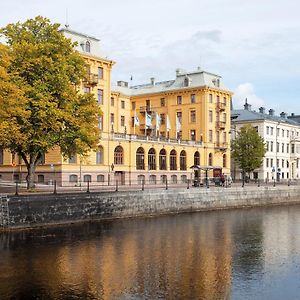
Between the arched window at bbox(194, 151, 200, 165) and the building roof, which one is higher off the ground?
the building roof

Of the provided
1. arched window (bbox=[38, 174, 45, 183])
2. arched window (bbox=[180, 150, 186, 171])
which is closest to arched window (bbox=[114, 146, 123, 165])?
arched window (bbox=[38, 174, 45, 183])

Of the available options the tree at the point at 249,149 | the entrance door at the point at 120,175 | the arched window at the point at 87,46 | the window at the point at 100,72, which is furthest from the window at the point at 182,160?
the arched window at the point at 87,46

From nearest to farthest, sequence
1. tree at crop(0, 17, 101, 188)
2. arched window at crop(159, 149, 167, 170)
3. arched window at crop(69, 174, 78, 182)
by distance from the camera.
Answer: tree at crop(0, 17, 101, 188)
arched window at crop(69, 174, 78, 182)
arched window at crop(159, 149, 167, 170)

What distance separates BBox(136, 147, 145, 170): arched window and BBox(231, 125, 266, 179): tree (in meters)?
27.5

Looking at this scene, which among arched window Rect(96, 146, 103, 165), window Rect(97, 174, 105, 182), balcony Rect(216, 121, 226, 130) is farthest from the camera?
balcony Rect(216, 121, 226, 130)

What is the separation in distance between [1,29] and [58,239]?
20.8m

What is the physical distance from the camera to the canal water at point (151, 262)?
816 inches

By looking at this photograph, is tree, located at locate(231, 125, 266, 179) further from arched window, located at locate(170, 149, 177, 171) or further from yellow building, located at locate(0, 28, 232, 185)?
arched window, located at locate(170, 149, 177, 171)

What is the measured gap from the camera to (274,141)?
363ft

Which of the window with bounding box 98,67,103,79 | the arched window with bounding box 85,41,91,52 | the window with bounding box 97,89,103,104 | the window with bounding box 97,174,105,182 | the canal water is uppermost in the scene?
the arched window with bounding box 85,41,91,52

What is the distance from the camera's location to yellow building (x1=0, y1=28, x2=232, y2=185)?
65625 millimetres

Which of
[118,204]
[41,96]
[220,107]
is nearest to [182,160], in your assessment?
[220,107]

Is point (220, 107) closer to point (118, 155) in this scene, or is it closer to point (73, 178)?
point (118, 155)

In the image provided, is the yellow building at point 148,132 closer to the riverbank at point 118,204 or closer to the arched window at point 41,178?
the arched window at point 41,178
